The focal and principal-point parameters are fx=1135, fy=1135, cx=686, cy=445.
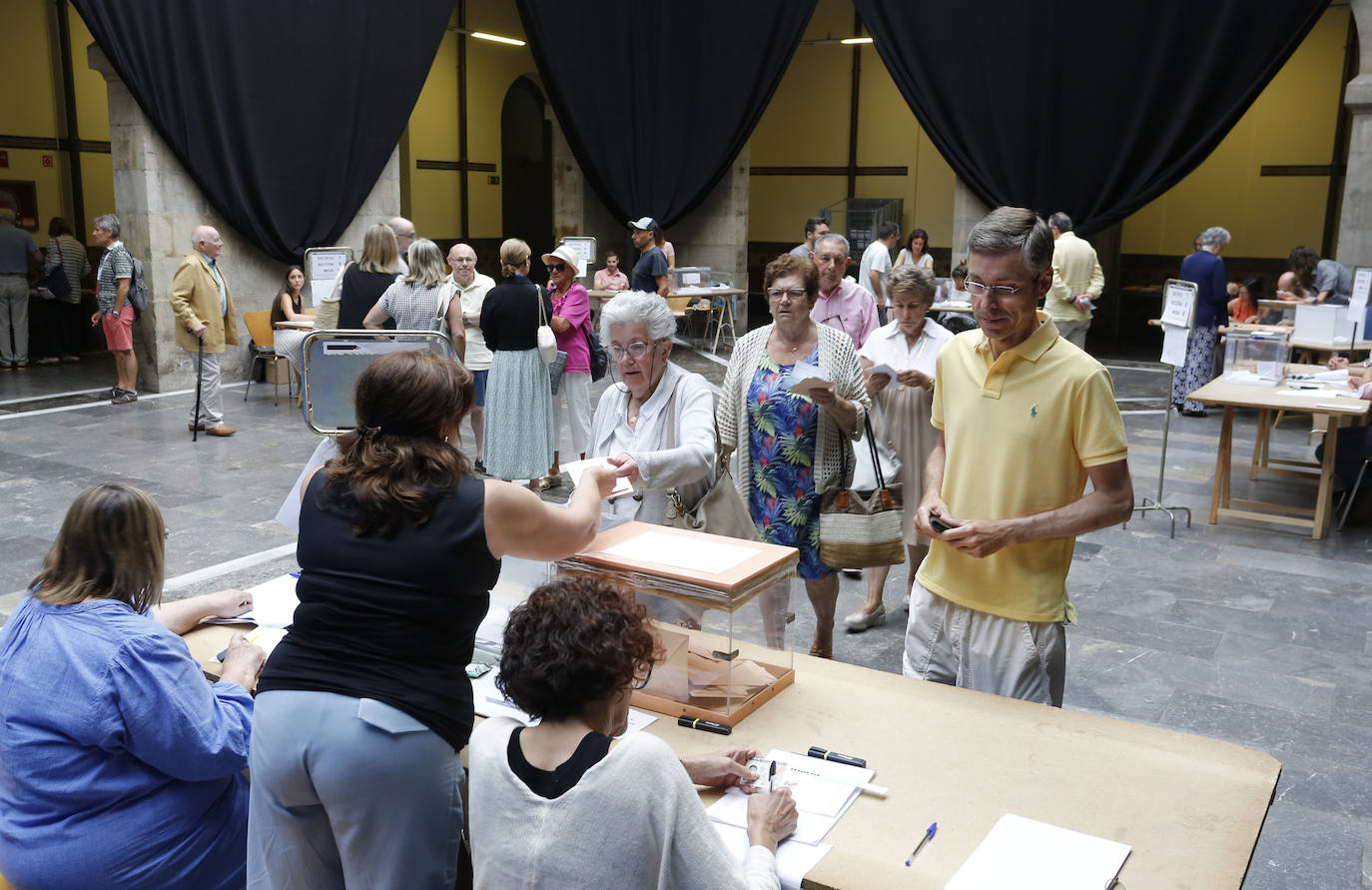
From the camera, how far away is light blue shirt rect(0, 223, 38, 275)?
36.8 ft

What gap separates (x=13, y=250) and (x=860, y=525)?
10.7m

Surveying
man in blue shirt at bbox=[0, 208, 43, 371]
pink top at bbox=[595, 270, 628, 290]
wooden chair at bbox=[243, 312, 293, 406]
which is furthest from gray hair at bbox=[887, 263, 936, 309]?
man in blue shirt at bbox=[0, 208, 43, 371]

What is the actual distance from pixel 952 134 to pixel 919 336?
8958 millimetres

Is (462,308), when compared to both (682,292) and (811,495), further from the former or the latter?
(682,292)

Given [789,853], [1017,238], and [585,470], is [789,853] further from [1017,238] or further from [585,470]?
[1017,238]

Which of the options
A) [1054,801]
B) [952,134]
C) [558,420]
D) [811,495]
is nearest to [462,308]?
[558,420]

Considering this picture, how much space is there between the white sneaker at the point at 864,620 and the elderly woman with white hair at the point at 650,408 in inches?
71.7

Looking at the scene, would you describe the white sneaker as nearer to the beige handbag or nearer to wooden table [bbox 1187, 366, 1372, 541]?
the beige handbag

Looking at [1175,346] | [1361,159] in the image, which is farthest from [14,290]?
[1361,159]

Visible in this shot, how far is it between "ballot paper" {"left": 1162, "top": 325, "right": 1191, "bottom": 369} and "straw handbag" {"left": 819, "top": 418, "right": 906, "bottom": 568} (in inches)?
146

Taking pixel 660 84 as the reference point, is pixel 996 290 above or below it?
below

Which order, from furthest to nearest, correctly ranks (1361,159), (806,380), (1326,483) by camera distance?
1. (1361,159)
2. (1326,483)
3. (806,380)

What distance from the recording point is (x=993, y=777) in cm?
222

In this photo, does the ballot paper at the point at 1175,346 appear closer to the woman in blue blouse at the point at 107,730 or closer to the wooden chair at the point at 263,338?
the woman in blue blouse at the point at 107,730
